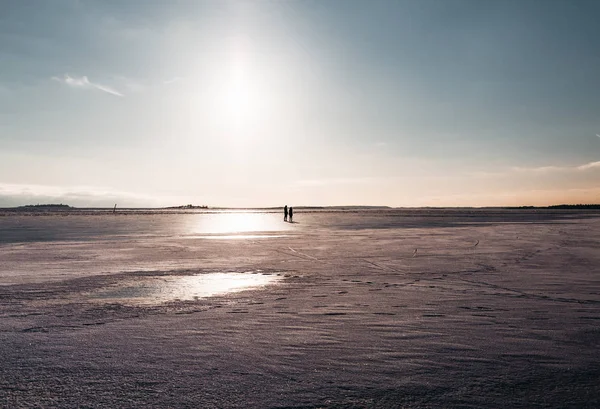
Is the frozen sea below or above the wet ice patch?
below

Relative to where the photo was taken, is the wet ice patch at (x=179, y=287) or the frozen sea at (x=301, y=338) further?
the wet ice patch at (x=179, y=287)

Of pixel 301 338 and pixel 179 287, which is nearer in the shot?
pixel 301 338

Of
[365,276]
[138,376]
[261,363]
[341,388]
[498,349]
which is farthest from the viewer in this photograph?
[365,276]

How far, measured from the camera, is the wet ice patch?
29.4ft

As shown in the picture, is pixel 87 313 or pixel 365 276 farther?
pixel 365 276

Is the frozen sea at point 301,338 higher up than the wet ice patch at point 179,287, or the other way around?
the wet ice patch at point 179,287

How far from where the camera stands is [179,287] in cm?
1013

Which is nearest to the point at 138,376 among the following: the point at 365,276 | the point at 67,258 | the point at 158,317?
the point at 158,317

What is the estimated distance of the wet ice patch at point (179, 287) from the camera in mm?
8969

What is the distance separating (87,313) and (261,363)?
397 cm

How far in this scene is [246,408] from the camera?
3949mm

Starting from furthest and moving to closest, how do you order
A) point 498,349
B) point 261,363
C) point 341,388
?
point 498,349 < point 261,363 < point 341,388

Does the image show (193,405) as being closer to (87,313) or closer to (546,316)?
(87,313)

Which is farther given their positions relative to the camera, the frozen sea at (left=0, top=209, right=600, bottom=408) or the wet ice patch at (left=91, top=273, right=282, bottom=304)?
the wet ice patch at (left=91, top=273, right=282, bottom=304)
